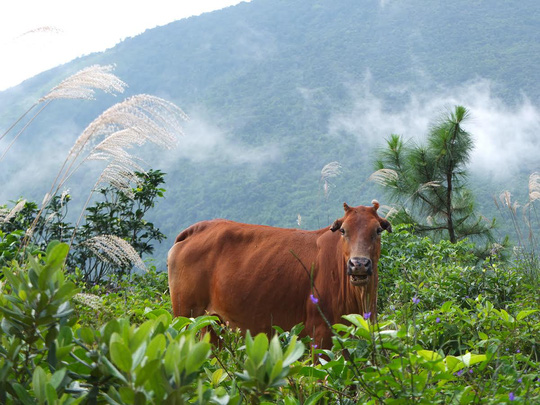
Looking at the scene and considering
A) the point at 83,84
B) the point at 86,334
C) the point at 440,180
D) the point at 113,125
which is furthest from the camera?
the point at 440,180

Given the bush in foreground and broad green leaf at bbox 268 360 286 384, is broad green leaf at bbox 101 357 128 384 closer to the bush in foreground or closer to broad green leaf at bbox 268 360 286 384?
the bush in foreground

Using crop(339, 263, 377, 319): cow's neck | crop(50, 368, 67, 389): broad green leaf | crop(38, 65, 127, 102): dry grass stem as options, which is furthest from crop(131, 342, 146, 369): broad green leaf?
crop(339, 263, 377, 319): cow's neck

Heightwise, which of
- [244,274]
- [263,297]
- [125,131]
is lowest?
[263,297]

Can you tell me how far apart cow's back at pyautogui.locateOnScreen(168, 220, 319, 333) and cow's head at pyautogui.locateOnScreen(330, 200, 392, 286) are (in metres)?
0.34

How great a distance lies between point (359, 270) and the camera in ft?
11.6

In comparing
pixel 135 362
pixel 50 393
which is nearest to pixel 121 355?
pixel 135 362

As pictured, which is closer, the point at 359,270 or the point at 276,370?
the point at 276,370

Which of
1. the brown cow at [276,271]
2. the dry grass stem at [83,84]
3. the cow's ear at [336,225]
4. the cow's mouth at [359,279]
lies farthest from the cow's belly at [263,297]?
the dry grass stem at [83,84]

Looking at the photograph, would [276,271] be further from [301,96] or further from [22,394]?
[301,96]

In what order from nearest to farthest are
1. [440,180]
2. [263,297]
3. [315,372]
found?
[315,372]
[263,297]
[440,180]

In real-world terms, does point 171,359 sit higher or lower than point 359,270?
higher

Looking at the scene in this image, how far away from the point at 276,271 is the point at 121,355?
3252 millimetres

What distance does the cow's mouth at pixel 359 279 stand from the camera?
3525 millimetres

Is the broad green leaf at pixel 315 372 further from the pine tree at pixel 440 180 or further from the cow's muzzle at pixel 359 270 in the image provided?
the pine tree at pixel 440 180
